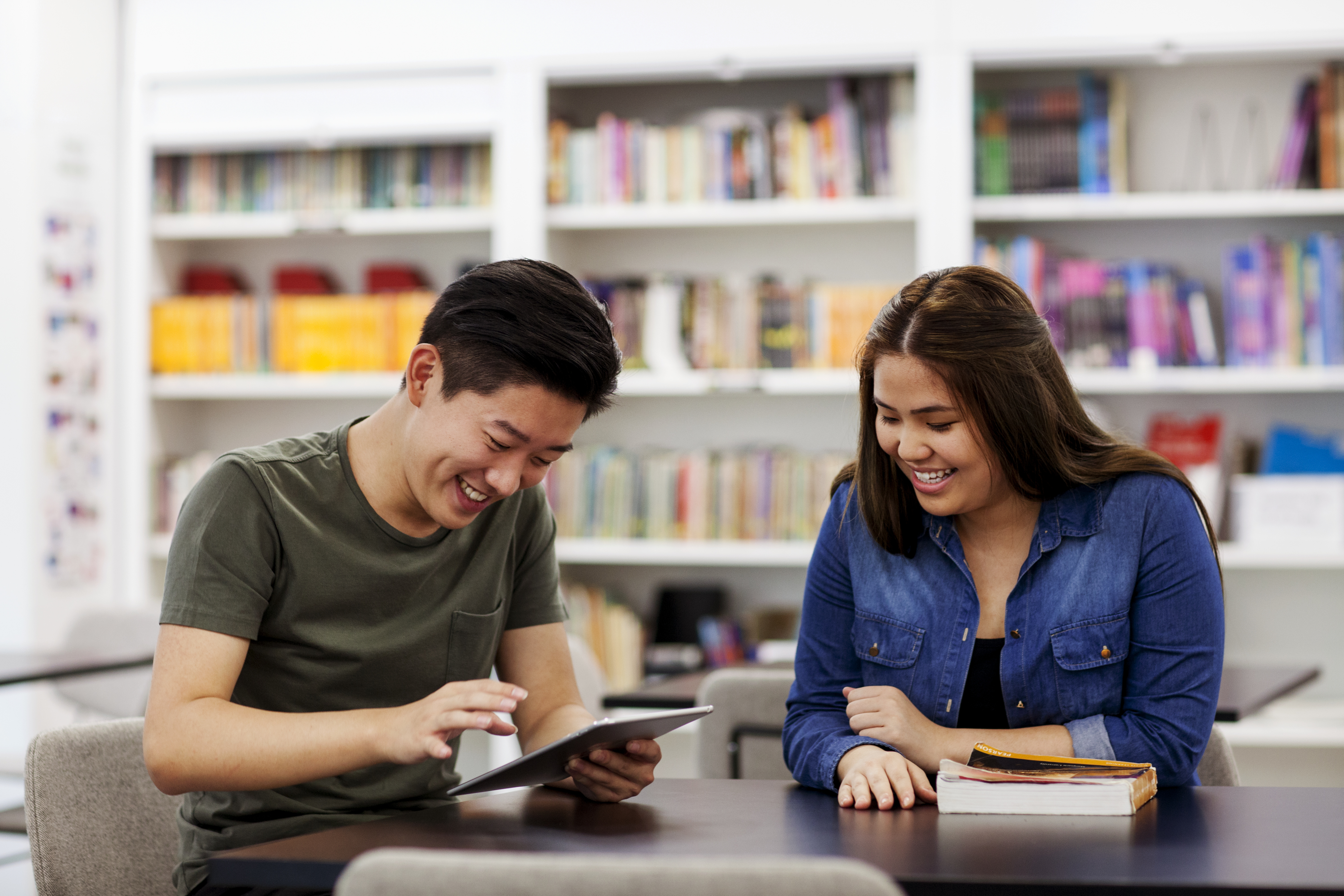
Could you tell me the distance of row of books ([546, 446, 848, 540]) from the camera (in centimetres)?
380

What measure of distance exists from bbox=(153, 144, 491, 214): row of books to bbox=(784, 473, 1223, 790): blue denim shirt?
2665 millimetres

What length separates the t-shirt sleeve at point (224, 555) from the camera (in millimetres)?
1351

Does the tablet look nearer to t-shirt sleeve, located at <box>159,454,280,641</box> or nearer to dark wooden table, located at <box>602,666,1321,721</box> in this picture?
t-shirt sleeve, located at <box>159,454,280,641</box>

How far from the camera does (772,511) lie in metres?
3.82

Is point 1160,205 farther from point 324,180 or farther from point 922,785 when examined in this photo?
point 922,785

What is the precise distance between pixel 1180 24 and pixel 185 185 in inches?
119

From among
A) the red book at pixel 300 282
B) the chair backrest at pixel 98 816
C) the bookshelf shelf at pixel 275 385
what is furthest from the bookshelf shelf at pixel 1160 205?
the chair backrest at pixel 98 816

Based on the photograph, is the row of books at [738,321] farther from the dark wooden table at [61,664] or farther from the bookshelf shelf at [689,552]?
the dark wooden table at [61,664]

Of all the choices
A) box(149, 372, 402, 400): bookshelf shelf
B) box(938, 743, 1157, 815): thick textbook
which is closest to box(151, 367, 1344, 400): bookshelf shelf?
box(149, 372, 402, 400): bookshelf shelf

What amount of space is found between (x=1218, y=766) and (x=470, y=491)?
1075mm

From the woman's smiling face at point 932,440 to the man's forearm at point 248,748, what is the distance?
2.32 ft

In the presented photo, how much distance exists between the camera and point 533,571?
1.68m

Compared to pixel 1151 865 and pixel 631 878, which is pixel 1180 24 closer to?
pixel 1151 865

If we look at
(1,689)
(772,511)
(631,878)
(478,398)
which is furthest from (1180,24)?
(1,689)
